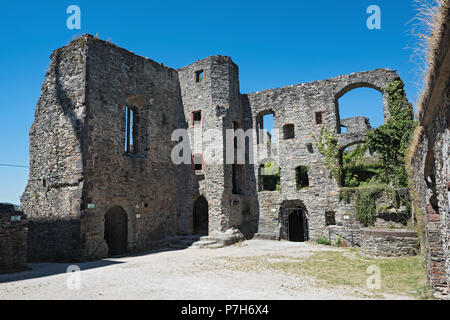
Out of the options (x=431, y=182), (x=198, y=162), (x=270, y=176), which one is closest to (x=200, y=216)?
(x=198, y=162)

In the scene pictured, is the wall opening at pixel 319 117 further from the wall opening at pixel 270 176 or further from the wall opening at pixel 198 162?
the wall opening at pixel 198 162

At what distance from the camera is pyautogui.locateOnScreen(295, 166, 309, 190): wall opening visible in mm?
18103

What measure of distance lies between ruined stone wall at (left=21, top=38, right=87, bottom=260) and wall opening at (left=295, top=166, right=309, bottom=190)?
37.0 feet

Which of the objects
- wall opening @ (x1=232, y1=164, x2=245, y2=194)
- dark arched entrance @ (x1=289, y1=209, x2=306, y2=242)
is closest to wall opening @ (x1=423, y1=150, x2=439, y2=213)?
wall opening @ (x1=232, y1=164, x2=245, y2=194)

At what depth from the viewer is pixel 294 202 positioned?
1794cm

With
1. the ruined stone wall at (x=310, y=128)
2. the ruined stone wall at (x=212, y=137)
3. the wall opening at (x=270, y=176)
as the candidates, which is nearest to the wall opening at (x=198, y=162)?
the ruined stone wall at (x=212, y=137)

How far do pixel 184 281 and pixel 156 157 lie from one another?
9.22 m

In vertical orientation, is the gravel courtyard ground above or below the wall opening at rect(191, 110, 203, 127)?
below

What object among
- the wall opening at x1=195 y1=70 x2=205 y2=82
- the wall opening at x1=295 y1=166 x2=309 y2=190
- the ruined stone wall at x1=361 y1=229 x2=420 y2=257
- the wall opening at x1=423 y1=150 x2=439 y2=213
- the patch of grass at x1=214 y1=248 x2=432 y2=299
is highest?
the wall opening at x1=195 y1=70 x2=205 y2=82

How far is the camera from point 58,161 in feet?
44.2

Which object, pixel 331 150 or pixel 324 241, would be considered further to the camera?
pixel 331 150

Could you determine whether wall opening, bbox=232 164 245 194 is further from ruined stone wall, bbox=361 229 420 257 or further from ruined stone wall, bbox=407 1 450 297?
ruined stone wall, bbox=407 1 450 297

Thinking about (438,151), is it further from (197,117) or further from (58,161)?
(197,117)

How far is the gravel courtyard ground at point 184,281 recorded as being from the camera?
6.60 m
